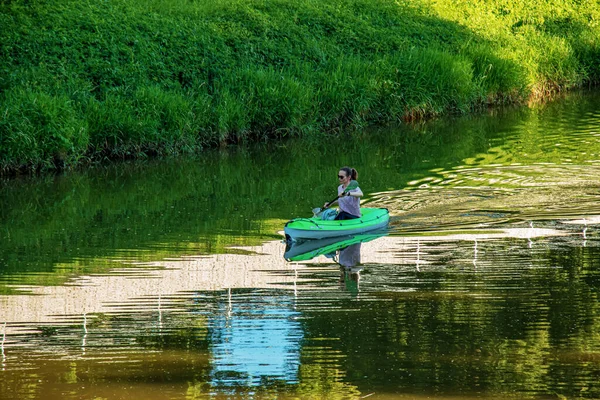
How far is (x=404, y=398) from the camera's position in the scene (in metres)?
7.79

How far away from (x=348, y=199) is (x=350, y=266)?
250cm

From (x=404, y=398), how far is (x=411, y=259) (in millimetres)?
5019

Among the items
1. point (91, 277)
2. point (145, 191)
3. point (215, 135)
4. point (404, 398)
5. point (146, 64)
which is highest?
point (146, 64)

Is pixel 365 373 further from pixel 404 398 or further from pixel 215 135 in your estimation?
pixel 215 135

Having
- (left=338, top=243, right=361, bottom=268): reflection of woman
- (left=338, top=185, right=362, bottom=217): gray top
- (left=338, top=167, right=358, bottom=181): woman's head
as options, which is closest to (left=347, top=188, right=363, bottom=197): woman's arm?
(left=338, top=185, right=362, bottom=217): gray top

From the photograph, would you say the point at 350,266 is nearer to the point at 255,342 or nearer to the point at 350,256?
the point at 350,256

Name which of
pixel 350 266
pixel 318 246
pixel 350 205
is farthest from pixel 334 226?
pixel 350 266

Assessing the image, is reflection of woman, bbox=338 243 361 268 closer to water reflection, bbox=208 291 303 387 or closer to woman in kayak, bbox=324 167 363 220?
woman in kayak, bbox=324 167 363 220

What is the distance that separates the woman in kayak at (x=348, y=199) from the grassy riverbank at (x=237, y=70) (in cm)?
607

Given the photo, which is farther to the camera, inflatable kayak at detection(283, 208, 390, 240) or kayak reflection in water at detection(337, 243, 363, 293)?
inflatable kayak at detection(283, 208, 390, 240)

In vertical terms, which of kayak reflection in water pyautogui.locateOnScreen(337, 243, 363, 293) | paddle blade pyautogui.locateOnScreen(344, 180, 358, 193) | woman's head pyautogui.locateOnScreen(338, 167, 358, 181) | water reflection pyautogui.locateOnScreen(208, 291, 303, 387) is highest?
woman's head pyautogui.locateOnScreen(338, 167, 358, 181)

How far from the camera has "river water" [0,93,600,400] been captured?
841cm

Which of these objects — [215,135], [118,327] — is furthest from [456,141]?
[118,327]

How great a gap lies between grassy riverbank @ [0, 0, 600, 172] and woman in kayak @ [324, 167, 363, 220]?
607 centimetres
